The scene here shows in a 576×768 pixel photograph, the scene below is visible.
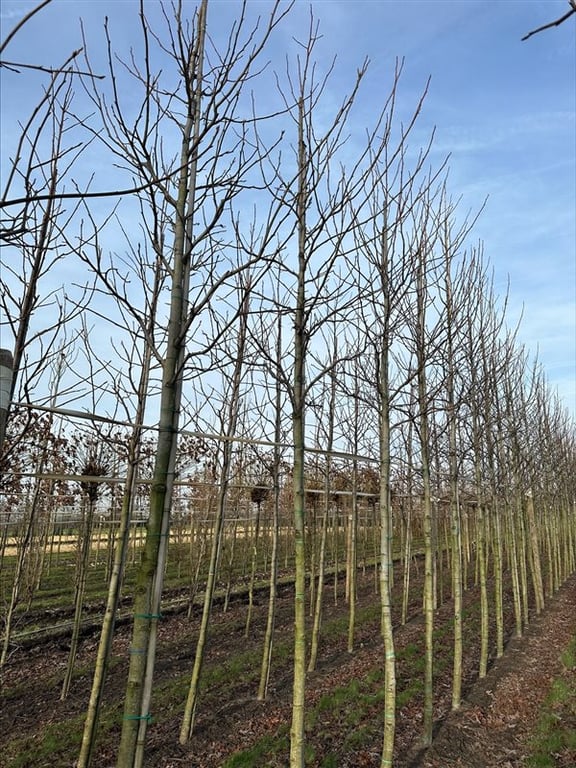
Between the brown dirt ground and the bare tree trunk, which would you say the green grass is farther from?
the bare tree trunk

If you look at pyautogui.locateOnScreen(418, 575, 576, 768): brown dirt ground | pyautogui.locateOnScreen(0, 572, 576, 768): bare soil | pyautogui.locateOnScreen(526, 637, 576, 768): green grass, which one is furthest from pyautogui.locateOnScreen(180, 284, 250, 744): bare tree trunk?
pyautogui.locateOnScreen(526, 637, 576, 768): green grass

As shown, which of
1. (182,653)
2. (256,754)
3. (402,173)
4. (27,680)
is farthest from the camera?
(182,653)

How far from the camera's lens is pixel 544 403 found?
14742mm

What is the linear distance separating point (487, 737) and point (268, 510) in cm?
1404

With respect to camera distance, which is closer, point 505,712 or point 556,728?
point 556,728

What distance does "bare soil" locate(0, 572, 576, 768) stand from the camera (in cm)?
505

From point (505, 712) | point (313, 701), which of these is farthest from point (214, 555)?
point (505, 712)

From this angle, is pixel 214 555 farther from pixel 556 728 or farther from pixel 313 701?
pixel 556 728

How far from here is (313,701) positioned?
6340 millimetres

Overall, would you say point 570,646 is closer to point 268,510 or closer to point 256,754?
point 256,754

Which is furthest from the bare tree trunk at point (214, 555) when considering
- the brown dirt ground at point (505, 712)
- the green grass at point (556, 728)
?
the green grass at point (556, 728)

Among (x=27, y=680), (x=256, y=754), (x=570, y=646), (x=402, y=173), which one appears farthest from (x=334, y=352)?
(x=27, y=680)

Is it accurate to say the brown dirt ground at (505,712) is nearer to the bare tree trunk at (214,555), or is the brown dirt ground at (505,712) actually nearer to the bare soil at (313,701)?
the bare soil at (313,701)

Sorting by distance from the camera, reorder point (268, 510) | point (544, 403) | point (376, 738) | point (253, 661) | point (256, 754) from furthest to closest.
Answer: point (268, 510) < point (544, 403) < point (253, 661) < point (376, 738) < point (256, 754)
